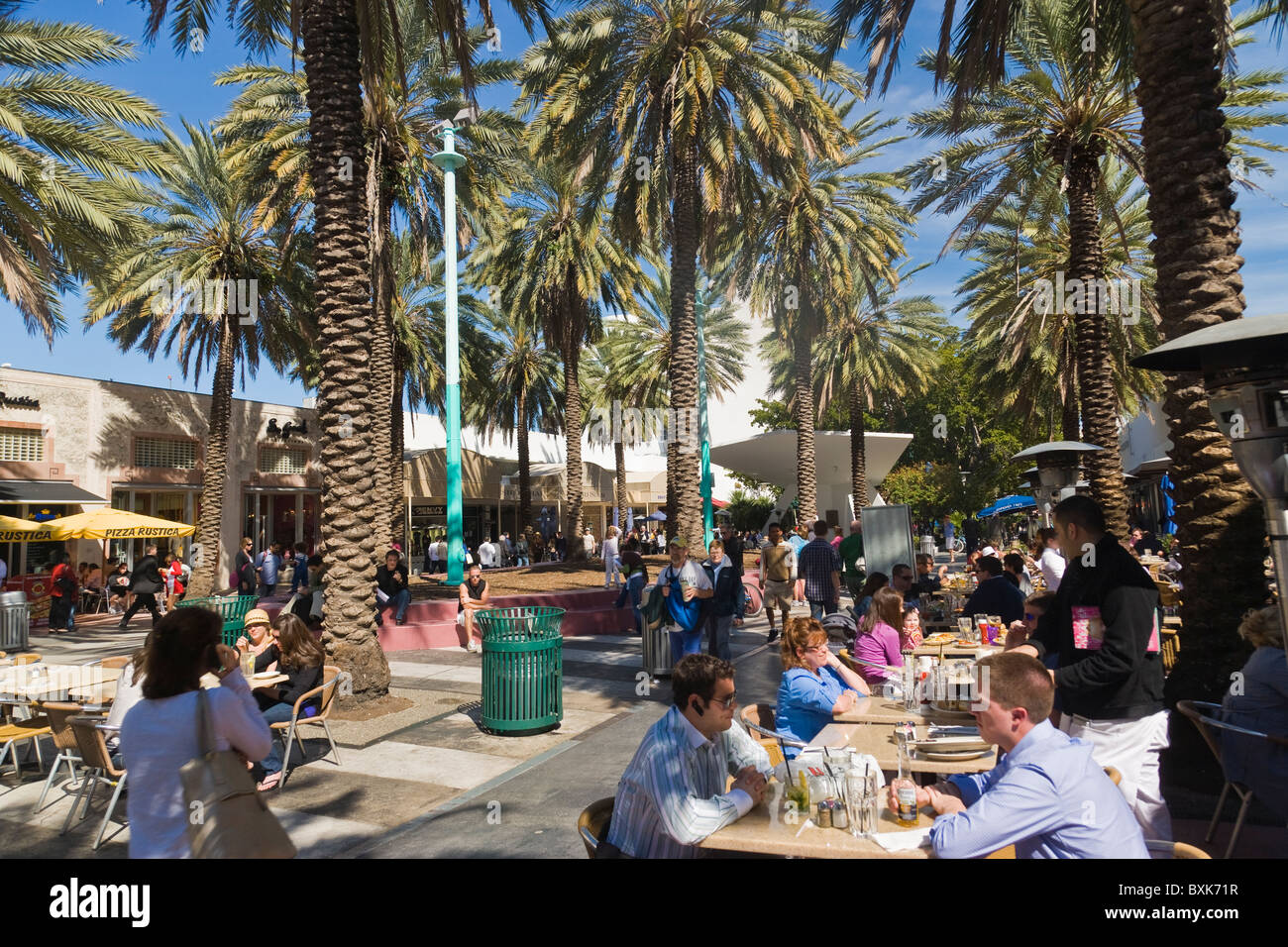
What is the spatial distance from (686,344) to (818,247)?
25.3 feet

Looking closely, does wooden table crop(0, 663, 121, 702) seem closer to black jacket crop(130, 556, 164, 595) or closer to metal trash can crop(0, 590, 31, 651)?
metal trash can crop(0, 590, 31, 651)

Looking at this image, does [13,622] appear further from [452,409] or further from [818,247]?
[818,247]

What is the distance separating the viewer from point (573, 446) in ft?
81.3

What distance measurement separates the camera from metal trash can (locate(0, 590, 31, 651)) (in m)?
13.5

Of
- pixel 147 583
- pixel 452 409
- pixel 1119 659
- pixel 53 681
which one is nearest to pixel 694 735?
pixel 1119 659

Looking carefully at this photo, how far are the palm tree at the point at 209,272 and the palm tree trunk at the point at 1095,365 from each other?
16903mm

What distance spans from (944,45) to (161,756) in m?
12.0

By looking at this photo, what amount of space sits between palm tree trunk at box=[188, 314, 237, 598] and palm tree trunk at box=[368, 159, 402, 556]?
4826 millimetres

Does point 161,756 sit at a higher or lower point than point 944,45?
lower

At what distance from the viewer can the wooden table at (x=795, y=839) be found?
280cm

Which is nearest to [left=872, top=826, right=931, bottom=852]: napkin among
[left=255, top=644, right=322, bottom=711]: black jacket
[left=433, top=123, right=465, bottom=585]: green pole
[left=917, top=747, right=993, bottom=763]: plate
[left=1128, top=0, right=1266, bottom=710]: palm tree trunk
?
[left=917, top=747, right=993, bottom=763]: plate

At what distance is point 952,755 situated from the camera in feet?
12.8

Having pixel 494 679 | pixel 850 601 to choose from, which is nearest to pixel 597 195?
pixel 850 601
